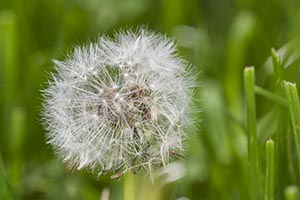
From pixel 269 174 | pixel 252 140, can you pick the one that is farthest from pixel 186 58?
pixel 269 174

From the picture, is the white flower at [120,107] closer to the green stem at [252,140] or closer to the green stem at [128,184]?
the green stem at [128,184]

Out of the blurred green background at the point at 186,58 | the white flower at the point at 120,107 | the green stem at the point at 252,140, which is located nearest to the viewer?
the white flower at the point at 120,107

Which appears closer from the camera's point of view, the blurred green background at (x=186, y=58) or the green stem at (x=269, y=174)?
the green stem at (x=269, y=174)

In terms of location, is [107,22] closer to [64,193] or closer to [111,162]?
[64,193]

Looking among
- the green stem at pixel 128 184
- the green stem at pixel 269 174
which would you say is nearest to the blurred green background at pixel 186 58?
the green stem at pixel 128 184

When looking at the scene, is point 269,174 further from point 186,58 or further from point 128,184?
point 186,58
